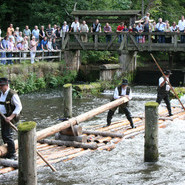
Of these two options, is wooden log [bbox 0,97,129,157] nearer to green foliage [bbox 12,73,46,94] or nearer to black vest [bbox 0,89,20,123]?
black vest [bbox 0,89,20,123]

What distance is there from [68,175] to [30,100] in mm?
11012

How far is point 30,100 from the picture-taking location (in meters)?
19.8

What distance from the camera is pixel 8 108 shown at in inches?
355

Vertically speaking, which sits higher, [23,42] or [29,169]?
[23,42]

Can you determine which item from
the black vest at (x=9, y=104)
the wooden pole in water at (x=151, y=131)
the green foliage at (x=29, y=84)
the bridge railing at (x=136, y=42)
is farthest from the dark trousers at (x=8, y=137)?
the bridge railing at (x=136, y=42)

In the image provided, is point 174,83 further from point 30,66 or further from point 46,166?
point 46,166

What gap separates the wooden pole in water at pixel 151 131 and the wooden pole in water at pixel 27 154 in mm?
3327

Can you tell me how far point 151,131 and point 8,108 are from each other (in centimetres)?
332

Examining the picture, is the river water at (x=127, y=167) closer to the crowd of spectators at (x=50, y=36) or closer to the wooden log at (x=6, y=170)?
the wooden log at (x=6, y=170)

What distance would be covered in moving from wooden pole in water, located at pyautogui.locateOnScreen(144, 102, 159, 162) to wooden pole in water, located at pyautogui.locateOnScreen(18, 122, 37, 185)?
3.33 meters

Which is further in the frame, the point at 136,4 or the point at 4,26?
the point at 136,4

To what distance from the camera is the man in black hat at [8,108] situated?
8.92 metres

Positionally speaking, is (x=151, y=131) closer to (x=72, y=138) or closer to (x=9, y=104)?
(x=72, y=138)

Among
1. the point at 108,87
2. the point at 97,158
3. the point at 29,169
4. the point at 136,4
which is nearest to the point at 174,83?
the point at 108,87
